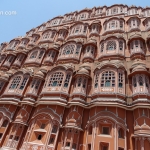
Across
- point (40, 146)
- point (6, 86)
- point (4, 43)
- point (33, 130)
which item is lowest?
point (40, 146)

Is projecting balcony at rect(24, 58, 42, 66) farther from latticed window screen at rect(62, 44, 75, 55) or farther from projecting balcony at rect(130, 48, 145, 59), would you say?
projecting balcony at rect(130, 48, 145, 59)

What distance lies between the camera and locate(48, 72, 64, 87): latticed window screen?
16328mm

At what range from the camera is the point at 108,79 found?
47.3 ft

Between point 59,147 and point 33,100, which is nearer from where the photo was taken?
point 59,147

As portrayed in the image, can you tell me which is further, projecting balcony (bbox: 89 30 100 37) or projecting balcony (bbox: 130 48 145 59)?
projecting balcony (bbox: 89 30 100 37)

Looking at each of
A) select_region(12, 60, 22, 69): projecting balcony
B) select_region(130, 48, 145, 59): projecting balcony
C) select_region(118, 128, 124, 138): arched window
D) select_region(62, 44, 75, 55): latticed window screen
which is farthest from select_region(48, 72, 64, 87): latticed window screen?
select_region(130, 48, 145, 59): projecting balcony

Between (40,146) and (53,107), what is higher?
(53,107)

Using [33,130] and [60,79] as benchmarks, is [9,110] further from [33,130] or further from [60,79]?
[60,79]

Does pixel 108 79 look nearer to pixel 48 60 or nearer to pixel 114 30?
pixel 48 60

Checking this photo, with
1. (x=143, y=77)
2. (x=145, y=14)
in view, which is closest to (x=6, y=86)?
(x=143, y=77)

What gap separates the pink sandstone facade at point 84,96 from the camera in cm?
1191

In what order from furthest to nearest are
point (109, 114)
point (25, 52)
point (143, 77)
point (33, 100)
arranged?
point (25, 52), point (33, 100), point (143, 77), point (109, 114)

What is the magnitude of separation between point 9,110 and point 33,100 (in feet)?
10.2

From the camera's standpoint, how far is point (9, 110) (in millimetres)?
16078
